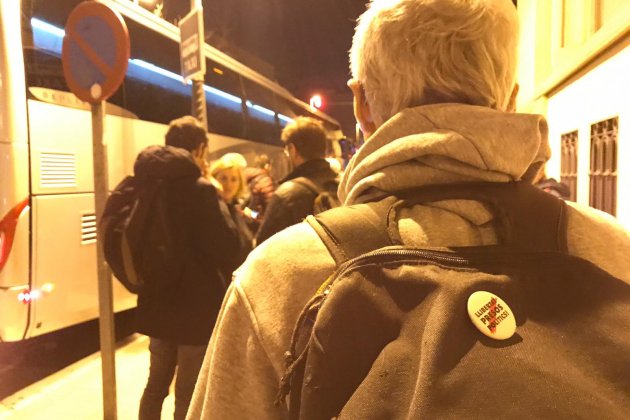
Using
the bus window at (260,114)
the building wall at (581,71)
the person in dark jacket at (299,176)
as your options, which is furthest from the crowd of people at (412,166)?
the bus window at (260,114)

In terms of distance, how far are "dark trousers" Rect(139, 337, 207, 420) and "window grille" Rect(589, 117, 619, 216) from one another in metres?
3.16

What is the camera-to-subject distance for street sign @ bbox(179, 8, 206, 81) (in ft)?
18.4

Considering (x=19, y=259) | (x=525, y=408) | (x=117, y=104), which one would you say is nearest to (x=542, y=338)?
(x=525, y=408)

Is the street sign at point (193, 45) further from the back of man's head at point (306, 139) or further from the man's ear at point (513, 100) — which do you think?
the man's ear at point (513, 100)

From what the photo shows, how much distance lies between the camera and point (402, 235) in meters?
0.97

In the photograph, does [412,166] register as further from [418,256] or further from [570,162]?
[570,162]

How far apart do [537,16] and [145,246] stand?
5.99 metres

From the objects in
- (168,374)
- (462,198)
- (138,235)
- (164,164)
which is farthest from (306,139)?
(462,198)

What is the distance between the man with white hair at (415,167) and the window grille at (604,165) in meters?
3.32

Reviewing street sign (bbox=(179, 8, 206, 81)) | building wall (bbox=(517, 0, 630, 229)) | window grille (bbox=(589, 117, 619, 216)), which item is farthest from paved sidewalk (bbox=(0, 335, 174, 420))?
building wall (bbox=(517, 0, 630, 229))

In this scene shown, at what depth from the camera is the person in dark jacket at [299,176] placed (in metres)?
3.49

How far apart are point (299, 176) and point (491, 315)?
2.99 meters

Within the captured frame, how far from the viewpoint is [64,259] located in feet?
16.6

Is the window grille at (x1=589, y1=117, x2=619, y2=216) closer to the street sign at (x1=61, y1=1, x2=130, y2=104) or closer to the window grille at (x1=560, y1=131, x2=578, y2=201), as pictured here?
the window grille at (x1=560, y1=131, x2=578, y2=201)
